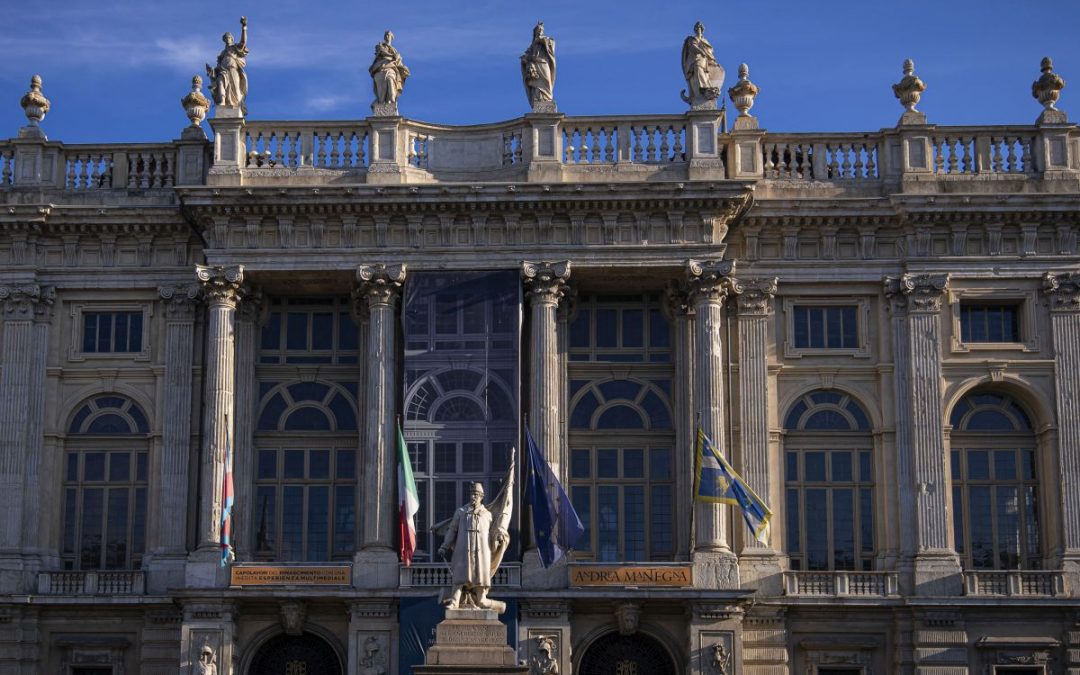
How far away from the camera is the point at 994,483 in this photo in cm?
4050

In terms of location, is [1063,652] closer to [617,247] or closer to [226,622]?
[617,247]

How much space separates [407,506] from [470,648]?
8791 millimetres

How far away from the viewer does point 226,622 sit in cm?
3819

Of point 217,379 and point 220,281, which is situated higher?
point 220,281

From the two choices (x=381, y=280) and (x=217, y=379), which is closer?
(x=217, y=379)

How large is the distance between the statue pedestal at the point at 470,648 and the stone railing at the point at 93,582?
11529mm

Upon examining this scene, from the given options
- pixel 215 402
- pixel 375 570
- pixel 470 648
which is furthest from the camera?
pixel 215 402

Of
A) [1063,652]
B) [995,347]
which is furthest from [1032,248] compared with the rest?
[1063,652]

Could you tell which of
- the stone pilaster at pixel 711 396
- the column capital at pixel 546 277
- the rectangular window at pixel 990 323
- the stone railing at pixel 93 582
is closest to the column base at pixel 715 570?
the stone pilaster at pixel 711 396

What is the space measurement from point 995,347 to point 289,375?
15779 mm

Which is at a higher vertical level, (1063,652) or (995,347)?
(995,347)

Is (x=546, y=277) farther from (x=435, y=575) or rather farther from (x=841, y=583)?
(x=841, y=583)

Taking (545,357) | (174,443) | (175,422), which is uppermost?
(545,357)

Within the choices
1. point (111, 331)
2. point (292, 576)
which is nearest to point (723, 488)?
point (292, 576)
